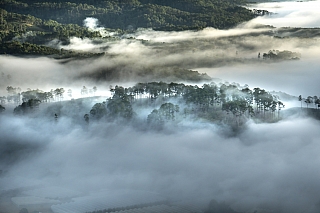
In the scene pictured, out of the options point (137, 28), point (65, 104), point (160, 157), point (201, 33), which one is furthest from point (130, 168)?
point (137, 28)

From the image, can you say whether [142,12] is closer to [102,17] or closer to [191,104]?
[102,17]

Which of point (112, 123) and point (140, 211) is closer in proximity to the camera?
point (140, 211)

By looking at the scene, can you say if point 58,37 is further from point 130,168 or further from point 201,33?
point 130,168

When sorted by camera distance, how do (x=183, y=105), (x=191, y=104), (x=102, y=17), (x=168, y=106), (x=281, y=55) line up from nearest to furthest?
1. (x=168, y=106)
2. (x=191, y=104)
3. (x=183, y=105)
4. (x=281, y=55)
5. (x=102, y=17)

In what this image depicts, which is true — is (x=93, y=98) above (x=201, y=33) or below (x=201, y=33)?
below

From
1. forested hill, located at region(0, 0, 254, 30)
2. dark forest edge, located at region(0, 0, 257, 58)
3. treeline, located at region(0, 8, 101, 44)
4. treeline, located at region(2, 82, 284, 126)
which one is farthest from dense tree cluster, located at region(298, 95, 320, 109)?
forested hill, located at region(0, 0, 254, 30)

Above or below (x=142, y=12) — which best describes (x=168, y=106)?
below

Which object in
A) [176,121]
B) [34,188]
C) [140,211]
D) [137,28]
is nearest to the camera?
[140,211]

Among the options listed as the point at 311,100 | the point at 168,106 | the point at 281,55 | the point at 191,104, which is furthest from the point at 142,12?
the point at 311,100
